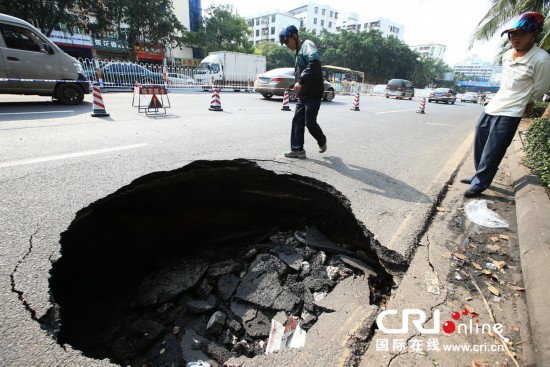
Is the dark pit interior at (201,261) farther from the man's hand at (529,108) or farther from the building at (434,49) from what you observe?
the building at (434,49)

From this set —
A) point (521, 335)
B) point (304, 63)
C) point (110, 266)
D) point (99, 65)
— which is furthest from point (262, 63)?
point (521, 335)

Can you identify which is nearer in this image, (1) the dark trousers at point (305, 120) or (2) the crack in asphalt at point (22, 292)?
(2) the crack in asphalt at point (22, 292)

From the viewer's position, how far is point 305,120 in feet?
13.8

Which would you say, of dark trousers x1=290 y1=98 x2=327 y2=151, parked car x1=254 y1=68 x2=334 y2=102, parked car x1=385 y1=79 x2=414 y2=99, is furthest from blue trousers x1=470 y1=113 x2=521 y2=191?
parked car x1=385 y1=79 x2=414 y2=99

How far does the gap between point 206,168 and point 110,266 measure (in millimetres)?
1569

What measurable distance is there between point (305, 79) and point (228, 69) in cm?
1854

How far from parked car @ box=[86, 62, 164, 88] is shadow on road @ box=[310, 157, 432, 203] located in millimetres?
14202

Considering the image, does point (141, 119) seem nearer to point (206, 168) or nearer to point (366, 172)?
point (206, 168)

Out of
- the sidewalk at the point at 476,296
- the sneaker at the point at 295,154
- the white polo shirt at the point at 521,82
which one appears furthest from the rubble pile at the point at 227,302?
the white polo shirt at the point at 521,82

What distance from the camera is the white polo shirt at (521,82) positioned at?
2859mm

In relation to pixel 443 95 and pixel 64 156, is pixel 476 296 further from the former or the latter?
pixel 443 95

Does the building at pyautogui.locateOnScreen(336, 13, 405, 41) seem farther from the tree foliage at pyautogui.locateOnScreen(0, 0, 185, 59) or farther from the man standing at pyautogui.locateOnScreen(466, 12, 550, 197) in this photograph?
the man standing at pyautogui.locateOnScreen(466, 12, 550, 197)

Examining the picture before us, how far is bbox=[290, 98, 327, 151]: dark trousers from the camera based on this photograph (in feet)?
13.4

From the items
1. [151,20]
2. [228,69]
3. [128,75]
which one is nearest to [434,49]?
[151,20]
